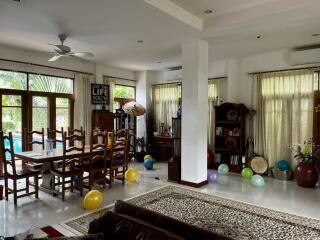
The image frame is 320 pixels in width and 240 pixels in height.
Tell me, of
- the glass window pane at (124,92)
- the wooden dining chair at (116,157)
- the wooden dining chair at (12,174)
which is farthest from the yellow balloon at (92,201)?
the glass window pane at (124,92)

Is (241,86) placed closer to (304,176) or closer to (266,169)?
(266,169)

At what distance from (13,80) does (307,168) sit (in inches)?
263

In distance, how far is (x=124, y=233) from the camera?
4.97 feet

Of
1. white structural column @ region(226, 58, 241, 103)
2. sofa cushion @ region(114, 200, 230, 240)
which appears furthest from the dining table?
white structural column @ region(226, 58, 241, 103)

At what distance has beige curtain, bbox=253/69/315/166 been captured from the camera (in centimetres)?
531

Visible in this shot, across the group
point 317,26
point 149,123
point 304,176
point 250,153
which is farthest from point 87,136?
point 317,26

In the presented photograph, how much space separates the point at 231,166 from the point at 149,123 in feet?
10.4

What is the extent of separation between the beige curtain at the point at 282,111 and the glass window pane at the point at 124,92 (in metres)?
4.09

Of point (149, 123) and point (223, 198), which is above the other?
point (149, 123)

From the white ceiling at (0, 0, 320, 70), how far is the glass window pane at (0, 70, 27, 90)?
0.70m

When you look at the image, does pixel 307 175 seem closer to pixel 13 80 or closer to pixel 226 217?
pixel 226 217

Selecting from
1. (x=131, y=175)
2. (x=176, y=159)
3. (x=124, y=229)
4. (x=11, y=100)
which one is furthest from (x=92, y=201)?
(x=11, y=100)

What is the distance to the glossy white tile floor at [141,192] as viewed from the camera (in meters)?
3.36

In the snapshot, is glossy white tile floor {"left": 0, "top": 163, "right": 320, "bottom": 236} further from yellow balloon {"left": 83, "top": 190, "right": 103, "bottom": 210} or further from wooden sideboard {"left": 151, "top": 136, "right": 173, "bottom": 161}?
wooden sideboard {"left": 151, "top": 136, "right": 173, "bottom": 161}
